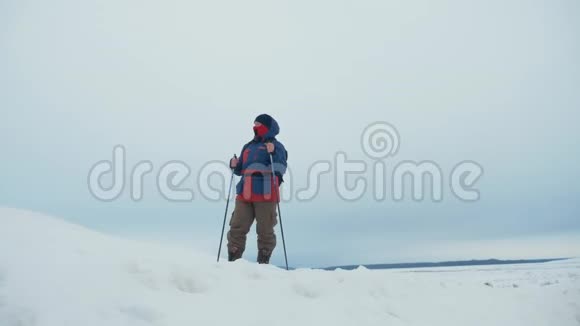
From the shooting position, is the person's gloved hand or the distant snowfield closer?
the distant snowfield

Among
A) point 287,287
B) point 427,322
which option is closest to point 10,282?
point 287,287

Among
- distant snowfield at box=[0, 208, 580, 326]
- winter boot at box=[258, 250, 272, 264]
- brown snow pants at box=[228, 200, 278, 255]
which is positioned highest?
brown snow pants at box=[228, 200, 278, 255]

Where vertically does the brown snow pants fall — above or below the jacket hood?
below

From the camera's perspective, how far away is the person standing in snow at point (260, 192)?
7.56m

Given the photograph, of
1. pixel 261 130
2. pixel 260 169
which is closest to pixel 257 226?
pixel 260 169

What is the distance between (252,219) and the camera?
783cm

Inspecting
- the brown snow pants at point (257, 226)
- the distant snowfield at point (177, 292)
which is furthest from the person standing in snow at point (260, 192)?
the distant snowfield at point (177, 292)

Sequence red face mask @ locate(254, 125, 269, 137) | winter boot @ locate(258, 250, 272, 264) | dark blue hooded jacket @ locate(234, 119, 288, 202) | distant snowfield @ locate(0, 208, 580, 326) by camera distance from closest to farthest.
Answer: distant snowfield @ locate(0, 208, 580, 326), winter boot @ locate(258, 250, 272, 264), dark blue hooded jacket @ locate(234, 119, 288, 202), red face mask @ locate(254, 125, 269, 137)

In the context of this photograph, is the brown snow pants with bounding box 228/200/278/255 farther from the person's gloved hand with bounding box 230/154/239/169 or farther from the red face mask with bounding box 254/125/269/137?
the red face mask with bounding box 254/125/269/137

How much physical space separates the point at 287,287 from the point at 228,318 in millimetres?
1172

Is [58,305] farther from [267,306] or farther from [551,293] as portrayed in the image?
[551,293]


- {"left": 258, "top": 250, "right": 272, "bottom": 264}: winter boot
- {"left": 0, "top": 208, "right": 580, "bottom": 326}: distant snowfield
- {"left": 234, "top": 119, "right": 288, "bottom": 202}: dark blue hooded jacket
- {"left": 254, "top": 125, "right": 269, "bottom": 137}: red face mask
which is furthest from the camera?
{"left": 254, "top": 125, "right": 269, "bottom": 137}: red face mask

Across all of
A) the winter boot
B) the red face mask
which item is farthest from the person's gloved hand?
the winter boot

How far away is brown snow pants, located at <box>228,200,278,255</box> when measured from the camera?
24.8 ft
